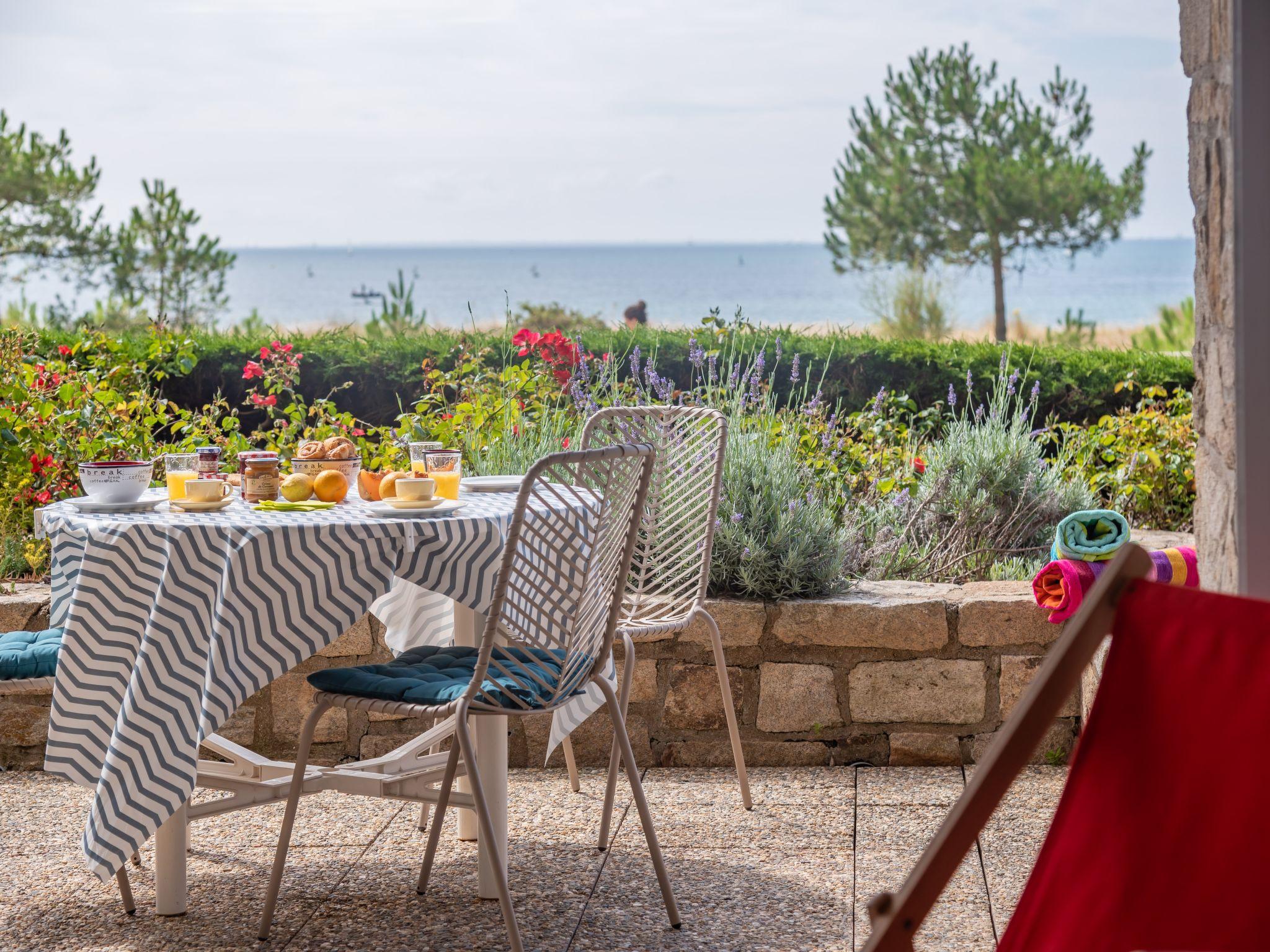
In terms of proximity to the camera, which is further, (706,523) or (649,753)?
(649,753)

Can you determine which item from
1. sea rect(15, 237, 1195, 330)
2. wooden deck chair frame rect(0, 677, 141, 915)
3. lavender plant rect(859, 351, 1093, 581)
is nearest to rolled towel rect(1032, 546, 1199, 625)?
lavender plant rect(859, 351, 1093, 581)

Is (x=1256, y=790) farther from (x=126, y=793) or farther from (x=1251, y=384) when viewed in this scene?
(x=126, y=793)

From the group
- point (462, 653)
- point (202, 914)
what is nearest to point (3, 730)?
point (202, 914)

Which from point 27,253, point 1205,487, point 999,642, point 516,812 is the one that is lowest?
point 516,812

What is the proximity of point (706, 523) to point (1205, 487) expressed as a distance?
1155 millimetres

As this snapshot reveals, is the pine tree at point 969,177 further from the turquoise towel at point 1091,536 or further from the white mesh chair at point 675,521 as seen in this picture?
the white mesh chair at point 675,521

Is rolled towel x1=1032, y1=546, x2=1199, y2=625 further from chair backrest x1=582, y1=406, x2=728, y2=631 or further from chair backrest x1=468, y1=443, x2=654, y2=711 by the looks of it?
chair backrest x1=468, y1=443, x2=654, y2=711

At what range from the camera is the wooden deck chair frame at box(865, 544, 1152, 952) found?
1.26 m

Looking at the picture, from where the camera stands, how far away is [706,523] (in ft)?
10.1

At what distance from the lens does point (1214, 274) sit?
84.7 inches

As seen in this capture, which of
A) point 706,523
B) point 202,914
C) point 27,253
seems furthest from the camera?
point 27,253

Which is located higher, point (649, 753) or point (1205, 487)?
point (1205, 487)

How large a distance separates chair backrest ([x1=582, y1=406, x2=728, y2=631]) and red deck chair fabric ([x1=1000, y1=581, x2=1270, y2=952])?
181 cm

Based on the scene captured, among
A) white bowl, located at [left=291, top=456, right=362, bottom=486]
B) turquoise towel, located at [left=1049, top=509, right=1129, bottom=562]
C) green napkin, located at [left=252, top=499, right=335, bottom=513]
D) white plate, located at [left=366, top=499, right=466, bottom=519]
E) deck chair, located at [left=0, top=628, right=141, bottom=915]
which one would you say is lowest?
deck chair, located at [left=0, top=628, right=141, bottom=915]
